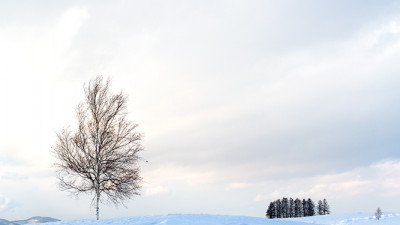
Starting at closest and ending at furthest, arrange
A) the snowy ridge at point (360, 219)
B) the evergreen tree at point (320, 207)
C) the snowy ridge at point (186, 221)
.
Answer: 1. the snowy ridge at point (186, 221)
2. the snowy ridge at point (360, 219)
3. the evergreen tree at point (320, 207)

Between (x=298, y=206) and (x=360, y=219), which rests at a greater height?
(x=360, y=219)

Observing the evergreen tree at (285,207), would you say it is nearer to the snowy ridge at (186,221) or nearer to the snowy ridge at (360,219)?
the snowy ridge at (360,219)

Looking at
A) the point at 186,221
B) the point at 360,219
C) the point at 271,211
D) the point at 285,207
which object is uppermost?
the point at 186,221

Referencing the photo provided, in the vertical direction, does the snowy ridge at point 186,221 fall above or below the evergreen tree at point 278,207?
above

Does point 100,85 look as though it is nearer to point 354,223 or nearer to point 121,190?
point 121,190

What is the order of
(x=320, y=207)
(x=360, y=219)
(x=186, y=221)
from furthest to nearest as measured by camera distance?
1. (x=320, y=207)
2. (x=360, y=219)
3. (x=186, y=221)

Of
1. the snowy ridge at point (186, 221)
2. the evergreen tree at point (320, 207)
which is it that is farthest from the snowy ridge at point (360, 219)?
the evergreen tree at point (320, 207)

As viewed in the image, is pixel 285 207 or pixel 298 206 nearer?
pixel 285 207

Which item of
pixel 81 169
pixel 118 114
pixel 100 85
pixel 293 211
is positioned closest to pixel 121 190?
pixel 81 169

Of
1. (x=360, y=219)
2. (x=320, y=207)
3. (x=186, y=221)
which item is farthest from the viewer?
(x=320, y=207)

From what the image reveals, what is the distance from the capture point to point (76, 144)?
26.2 m

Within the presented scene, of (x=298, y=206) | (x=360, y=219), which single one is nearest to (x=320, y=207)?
(x=298, y=206)

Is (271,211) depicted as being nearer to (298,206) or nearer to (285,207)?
(285,207)

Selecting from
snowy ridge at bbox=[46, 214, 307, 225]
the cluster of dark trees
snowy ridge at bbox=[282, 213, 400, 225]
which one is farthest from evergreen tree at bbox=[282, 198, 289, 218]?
snowy ridge at bbox=[46, 214, 307, 225]
